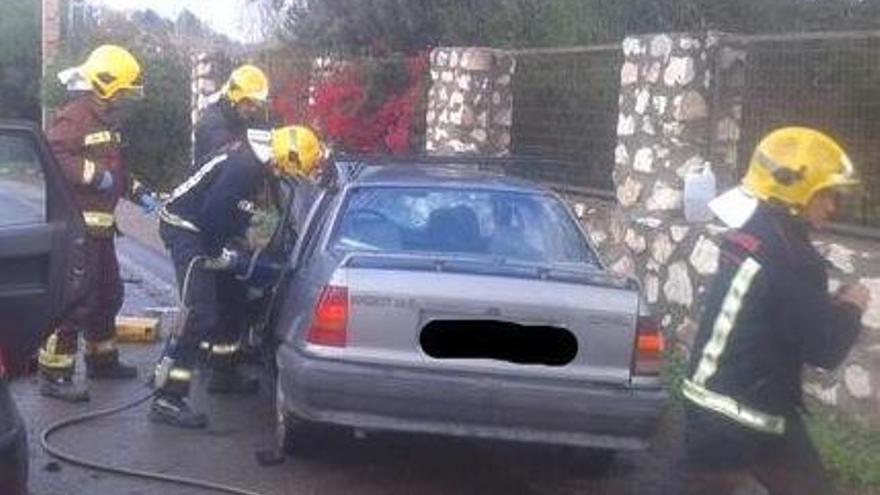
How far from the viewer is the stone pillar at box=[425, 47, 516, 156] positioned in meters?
13.5

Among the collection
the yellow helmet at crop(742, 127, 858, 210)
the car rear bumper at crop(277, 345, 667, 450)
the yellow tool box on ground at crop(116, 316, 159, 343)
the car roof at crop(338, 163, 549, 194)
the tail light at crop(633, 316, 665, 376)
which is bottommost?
the yellow tool box on ground at crop(116, 316, 159, 343)

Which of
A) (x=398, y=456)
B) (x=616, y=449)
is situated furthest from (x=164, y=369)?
(x=616, y=449)

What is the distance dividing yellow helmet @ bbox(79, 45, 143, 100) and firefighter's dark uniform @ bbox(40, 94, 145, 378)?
3.4 inches

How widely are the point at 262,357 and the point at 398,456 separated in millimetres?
1416

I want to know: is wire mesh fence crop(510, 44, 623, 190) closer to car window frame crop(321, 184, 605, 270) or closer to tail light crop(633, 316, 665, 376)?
car window frame crop(321, 184, 605, 270)

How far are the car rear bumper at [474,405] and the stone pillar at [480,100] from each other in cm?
713

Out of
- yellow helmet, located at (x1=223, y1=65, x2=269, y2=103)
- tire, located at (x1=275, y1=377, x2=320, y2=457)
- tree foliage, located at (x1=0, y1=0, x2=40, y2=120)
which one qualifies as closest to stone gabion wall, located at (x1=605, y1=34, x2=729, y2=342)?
yellow helmet, located at (x1=223, y1=65, x2=269, y2=103)

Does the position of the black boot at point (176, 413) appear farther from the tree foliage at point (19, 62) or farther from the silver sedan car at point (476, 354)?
the tree foliage at point (19, 62)

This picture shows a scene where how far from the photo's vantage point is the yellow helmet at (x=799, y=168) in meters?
4.60

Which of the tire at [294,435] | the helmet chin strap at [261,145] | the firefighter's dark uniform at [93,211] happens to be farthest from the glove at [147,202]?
the tire at [294,435]

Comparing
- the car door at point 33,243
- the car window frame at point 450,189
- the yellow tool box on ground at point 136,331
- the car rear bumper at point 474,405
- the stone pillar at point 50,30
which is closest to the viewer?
the car door at point 33,243

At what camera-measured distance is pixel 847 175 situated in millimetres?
4648

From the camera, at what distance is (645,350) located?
6.48 meters

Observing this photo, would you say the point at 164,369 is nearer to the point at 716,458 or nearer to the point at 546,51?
Answer: the point at 716,458
